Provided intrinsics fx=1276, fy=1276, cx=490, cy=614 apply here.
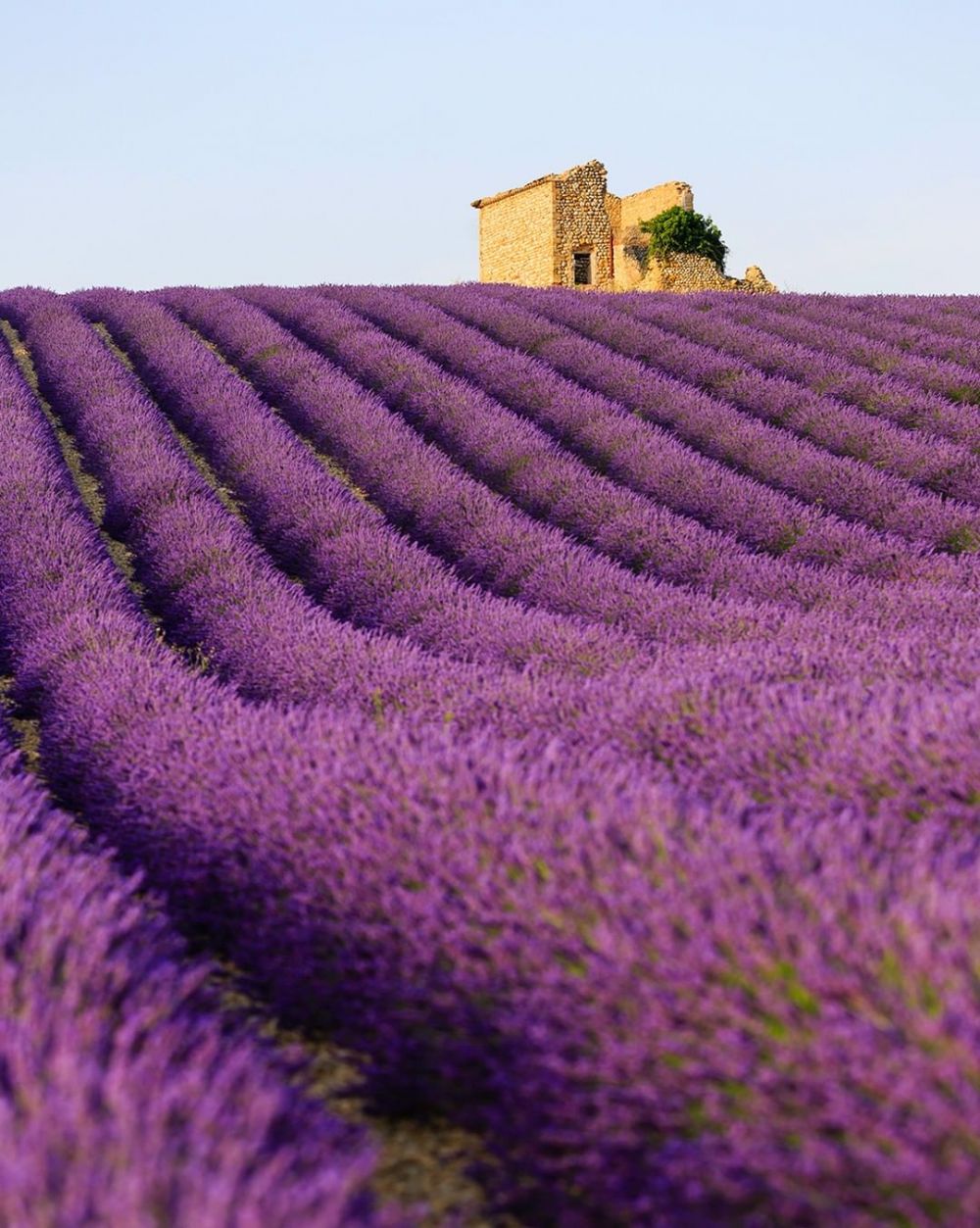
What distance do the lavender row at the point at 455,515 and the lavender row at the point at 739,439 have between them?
1.67 meters

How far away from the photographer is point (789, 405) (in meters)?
8.80

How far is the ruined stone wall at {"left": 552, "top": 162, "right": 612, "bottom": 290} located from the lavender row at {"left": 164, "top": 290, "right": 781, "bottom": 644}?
45.3 ft

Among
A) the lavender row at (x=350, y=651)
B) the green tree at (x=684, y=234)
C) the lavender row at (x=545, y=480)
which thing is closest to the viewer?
the lavender row at (x=350, y=651)

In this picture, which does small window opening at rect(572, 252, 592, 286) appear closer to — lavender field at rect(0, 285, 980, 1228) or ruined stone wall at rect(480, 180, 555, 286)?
ruined stone wall at rect(480, 180, 555, 286)

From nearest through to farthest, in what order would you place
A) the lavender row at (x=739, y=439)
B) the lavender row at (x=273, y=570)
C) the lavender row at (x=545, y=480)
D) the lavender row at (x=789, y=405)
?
the lavender row at (x=273, y=570) < the lavender row at (x=545, y=480) < the lavender row at (x=739, y=439) < the lavender row at (x=789, y=405)

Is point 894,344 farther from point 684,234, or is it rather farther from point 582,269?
point 582,269

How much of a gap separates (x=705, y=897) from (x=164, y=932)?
3.62 ft

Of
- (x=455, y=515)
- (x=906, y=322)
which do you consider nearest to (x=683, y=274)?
(x=906, y=322)

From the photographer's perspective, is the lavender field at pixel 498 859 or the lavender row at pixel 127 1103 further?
the lavender field at pixel 498 859

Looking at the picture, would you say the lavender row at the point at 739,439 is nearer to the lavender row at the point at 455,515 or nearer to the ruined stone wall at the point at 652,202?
the lavender row at the point at 455,515

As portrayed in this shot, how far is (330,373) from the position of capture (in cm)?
Result: 904

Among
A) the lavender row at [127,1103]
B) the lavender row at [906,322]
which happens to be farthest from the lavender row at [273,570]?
the lavender row at [906,322]

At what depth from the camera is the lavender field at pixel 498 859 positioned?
1.29 m

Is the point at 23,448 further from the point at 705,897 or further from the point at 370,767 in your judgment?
the point at 705,897
